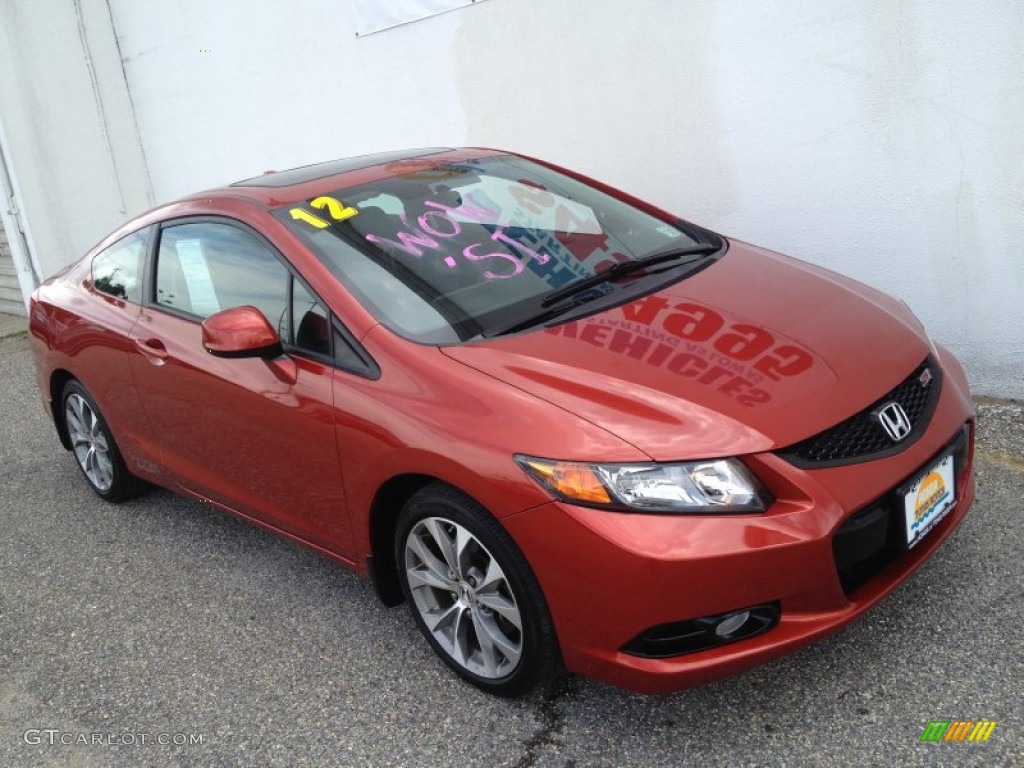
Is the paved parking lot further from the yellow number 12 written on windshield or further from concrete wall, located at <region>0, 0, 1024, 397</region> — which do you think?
the yellow number 12 written on windshield

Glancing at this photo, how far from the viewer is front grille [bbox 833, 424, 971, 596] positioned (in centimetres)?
235

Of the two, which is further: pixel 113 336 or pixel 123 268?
pixel 123 268

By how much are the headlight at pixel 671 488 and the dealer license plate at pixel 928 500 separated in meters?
0.47

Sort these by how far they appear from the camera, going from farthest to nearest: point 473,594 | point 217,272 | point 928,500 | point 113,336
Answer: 1. point 113,336
2. point 217,272
3. point 473,594
4. point 928,500

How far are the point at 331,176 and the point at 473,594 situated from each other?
5.73 ft

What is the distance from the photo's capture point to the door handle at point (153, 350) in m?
3.64

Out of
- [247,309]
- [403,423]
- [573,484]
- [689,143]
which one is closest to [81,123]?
[689,143]

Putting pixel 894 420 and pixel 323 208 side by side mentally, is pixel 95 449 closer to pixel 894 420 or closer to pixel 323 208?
pixel 323 208

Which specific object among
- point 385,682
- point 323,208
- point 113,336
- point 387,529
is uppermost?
point 323,208

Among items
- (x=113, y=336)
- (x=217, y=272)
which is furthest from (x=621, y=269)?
(x=113, y=336)

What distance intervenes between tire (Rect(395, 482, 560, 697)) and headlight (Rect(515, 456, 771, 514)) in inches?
11.8
